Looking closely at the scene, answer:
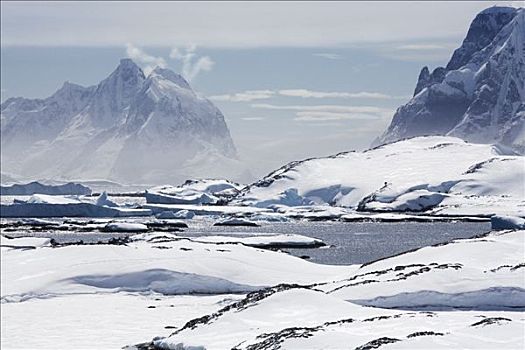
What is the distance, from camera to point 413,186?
17025cm

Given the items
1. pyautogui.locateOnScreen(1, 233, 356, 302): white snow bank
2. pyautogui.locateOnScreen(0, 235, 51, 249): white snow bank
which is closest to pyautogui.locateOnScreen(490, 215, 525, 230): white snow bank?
pyautogui.locateOnScreen(1, 233, 356, 302): white snow bank

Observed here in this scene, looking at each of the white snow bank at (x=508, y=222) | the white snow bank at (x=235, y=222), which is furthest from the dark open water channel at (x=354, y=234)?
the white snow bank at (x=508, y=222)

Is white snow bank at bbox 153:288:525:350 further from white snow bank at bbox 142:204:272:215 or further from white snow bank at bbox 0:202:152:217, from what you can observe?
white snow bank at bbox 0:202:152:217

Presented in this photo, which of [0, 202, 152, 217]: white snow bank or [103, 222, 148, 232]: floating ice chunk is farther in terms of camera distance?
[0, 202, 152, 217]: white snow bank

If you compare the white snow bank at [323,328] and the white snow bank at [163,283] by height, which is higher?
the white snow bank at [323,328]

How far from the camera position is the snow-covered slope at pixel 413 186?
158 metres

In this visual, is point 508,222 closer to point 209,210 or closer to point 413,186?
point 209,210

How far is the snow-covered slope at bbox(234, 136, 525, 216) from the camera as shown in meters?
158

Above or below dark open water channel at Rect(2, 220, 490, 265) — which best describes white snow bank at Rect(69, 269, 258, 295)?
above

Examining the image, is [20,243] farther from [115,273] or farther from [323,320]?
[323,320]

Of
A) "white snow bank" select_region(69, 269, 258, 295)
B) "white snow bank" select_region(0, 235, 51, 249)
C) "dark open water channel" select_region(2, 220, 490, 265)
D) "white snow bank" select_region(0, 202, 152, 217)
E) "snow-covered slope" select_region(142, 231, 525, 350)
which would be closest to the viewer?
"snow-covered slope" select_region(142, 231, 525, 350)

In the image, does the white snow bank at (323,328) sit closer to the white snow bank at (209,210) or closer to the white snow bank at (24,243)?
the white snow bank at (24,243)

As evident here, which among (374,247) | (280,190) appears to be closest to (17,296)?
(374,247)

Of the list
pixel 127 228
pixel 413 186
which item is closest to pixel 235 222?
pixel 127 228
